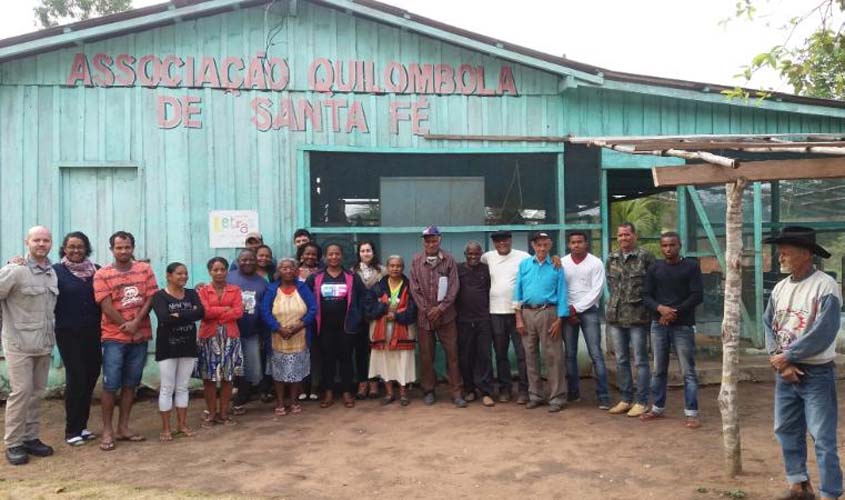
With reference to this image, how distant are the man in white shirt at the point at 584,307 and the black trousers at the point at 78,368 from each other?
4.24m

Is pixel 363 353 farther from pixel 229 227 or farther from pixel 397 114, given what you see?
pixel 397 114

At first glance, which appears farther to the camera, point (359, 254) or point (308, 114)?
point (308, 114)

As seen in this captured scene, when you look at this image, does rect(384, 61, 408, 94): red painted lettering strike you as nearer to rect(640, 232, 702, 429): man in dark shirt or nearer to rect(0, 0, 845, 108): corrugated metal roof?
rect(0, 0, 845, 108): corrugated metal roof

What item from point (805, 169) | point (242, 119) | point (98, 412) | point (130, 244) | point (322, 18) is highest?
point (322, 18)

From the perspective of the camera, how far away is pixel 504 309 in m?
6.69

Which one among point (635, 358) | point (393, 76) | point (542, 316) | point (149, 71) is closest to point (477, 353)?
point (542, 316)

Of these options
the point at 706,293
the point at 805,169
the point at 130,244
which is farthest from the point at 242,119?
the point at 706,293

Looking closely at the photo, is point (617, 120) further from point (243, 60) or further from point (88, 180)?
point (88, 180)

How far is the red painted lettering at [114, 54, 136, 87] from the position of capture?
7.09 meters

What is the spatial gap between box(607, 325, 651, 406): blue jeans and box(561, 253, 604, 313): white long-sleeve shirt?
1.20 feet

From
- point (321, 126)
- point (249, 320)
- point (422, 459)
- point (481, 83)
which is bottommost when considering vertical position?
point (422, 459)

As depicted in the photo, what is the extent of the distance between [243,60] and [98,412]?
391 cm

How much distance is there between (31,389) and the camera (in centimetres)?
519

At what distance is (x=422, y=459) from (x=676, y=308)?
2.48 metres
